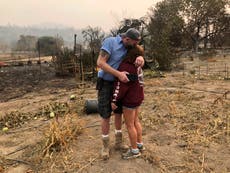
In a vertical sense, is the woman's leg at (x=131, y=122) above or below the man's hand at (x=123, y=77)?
below

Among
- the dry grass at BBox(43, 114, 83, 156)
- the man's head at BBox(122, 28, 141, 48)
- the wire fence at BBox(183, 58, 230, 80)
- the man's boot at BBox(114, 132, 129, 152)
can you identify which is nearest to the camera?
the man's head at BBox(122, 28, 141, 48)

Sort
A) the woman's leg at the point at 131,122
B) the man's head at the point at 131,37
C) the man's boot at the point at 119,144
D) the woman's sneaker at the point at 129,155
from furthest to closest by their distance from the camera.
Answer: the man's boot at the point at 119,144
the woman's sneaker at the point at 129,155
the woman's leg at the point at 131,122
the man's head at the point at 131,37

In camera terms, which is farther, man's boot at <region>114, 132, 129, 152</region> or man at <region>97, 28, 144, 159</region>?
man's boot at <region>114, 132, 129, 152</region>

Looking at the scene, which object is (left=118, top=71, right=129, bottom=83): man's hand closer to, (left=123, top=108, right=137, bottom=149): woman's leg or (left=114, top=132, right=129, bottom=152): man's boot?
(left=123, top=108, right=137, bottom=149): woman's leg

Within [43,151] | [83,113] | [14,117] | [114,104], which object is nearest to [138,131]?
[114,104]

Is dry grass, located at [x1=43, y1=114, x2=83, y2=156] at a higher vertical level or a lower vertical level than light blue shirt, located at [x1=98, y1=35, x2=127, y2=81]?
lower

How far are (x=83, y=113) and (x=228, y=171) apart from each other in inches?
121

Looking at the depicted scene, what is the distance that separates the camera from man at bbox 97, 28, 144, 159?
363cm

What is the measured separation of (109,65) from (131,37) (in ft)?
1.23

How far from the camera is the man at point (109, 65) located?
363 cm

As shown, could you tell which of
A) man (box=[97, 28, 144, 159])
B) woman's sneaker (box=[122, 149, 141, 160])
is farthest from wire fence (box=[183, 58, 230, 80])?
man (box=[97, 28, 144, 159])

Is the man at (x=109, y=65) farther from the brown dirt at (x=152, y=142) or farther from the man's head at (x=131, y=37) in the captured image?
the brown dirt at (x=152, y=142)

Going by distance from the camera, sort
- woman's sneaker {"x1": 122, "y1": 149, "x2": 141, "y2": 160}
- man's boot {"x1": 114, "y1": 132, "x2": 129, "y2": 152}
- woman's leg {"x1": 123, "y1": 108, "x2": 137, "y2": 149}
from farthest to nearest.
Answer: man's boot {"x1": 114, "y1": 132, "x2": 129, "y2": 152}
woman's sneaker {"x1": 122, "y1": 149, "x2": 141, "y2": 160}
woman's leg {"x1": 123, "y1": 108, "x2": 137, "y2": 149}

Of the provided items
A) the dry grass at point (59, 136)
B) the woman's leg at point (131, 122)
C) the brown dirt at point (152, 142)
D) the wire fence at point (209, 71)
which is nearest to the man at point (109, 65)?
the woman's leg at point (131, 122)
